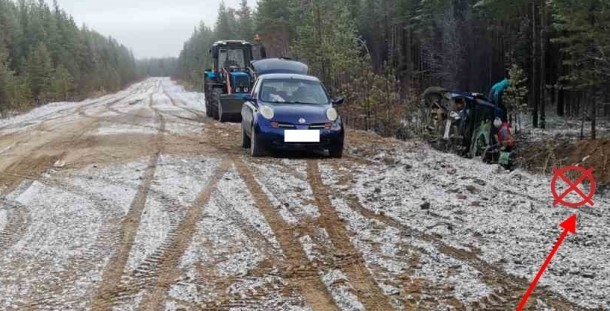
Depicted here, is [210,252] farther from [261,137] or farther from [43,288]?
[261,137]

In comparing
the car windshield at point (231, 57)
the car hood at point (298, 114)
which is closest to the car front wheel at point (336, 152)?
the car hood at point (298, 114)

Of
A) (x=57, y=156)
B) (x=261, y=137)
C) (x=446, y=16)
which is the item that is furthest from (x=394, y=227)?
(x=446, y=16)

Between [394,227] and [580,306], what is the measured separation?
2.29 m

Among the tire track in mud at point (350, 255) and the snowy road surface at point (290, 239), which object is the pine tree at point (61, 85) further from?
the tire track in mud at point (350, 255)

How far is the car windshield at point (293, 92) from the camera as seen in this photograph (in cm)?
1231

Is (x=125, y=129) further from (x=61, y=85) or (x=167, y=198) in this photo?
(x=61, y=85)

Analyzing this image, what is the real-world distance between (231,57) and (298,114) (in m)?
12.8

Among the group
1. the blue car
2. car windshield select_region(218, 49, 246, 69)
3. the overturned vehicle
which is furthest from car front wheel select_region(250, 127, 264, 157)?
car windshield select_region(218, 49, 246, 69)

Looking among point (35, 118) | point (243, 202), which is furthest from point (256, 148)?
point (35, 118)

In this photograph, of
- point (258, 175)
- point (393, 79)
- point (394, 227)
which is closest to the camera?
point (394, 227)

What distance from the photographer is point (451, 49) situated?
3319 cm

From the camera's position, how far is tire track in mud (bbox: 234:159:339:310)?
4.19 m

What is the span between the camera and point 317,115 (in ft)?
37.6

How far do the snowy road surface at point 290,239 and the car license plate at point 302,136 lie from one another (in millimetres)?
962
